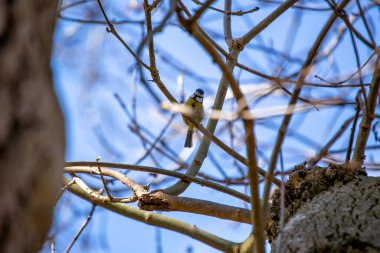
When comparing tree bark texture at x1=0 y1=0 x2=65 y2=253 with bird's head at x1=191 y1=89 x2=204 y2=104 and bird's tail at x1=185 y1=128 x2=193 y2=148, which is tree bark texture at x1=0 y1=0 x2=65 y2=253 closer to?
bird's tail at x1=185 y1=128 x2=193 y2=148

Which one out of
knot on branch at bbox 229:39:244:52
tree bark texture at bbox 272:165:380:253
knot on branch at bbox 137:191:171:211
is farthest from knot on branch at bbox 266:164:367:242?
knot on branch at bbox 229:39:244:52

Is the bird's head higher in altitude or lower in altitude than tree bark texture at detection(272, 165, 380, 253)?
higher

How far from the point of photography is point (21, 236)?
31.5 inches

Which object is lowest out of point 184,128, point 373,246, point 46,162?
point 46,162

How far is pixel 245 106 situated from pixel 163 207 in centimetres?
112

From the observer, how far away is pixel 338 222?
1475 millimetres

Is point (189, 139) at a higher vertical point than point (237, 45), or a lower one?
higher

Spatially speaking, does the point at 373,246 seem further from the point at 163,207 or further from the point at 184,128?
the point at 184,128

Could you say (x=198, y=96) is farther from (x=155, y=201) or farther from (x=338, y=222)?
(x=338, y=222)

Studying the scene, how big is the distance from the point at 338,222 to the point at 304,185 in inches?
11.7

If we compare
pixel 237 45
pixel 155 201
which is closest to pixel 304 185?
pixel 155 201

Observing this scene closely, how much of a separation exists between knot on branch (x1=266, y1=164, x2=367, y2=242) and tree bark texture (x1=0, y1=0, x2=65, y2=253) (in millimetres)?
1071

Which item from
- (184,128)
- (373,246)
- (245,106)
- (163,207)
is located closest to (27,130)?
(245,106)

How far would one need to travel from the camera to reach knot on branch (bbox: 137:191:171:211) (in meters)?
2.19
